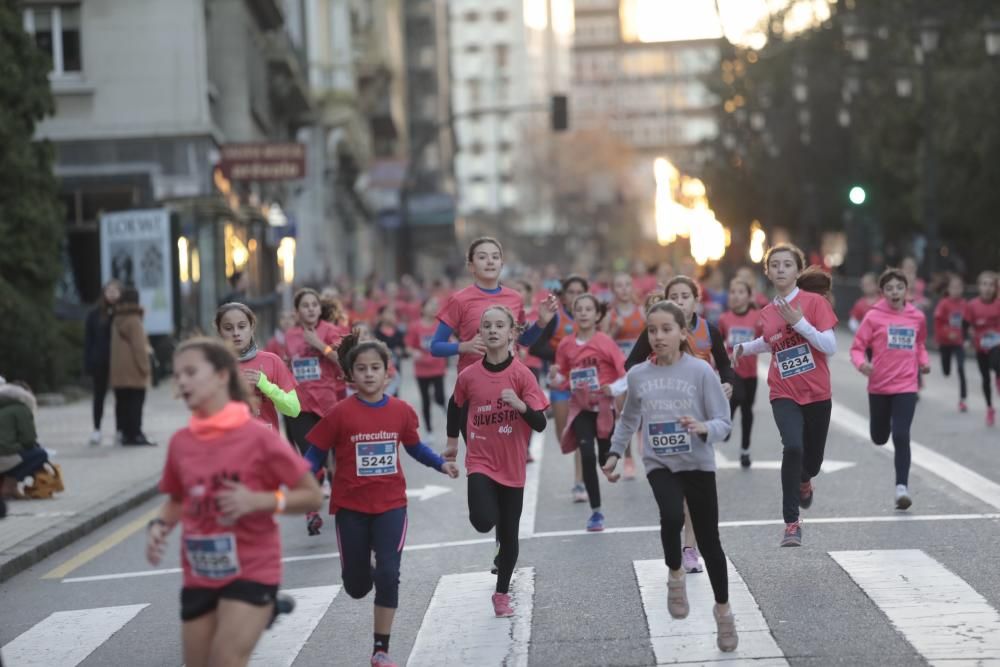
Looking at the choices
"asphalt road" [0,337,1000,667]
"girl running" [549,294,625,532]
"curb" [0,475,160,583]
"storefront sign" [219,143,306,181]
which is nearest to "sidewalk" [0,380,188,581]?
"curb" [0,475,160,583]

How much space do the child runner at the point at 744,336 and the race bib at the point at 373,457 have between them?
26.5ft

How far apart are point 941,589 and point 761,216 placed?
59601mm

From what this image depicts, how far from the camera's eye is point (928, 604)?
9.27m

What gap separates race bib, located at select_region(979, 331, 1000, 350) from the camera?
20.1 metres

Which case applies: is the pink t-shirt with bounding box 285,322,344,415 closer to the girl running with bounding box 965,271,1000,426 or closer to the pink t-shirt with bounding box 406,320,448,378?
the pink t-shirt with bounding box 406,320,448,378

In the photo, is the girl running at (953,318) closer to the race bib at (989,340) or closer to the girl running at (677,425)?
the race bib at (989,340)

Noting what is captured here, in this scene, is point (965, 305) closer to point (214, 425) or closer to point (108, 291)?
point (108, 291)

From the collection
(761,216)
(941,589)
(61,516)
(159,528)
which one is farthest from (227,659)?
(761,216)

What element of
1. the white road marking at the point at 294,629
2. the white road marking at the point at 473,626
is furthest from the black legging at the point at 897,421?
the white road marking at the point at 294,629

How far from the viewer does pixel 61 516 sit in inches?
571

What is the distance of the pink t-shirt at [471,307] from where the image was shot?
11.2m

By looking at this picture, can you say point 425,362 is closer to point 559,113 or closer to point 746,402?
point 746,402

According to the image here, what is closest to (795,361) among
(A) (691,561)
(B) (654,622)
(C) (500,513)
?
(A) (691,561)

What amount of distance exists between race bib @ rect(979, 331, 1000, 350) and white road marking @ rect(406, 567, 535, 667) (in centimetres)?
1049
